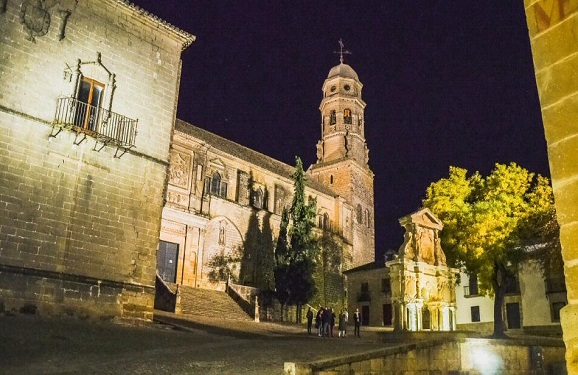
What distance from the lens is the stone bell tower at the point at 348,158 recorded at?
50656 mm

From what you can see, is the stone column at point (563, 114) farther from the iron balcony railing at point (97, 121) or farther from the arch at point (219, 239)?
the arch at point (219, 239)

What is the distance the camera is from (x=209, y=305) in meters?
28.1

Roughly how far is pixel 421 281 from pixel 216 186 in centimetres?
2191

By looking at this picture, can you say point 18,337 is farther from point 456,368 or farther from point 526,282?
point 526,282

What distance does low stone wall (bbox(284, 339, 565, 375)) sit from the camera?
10.7 m

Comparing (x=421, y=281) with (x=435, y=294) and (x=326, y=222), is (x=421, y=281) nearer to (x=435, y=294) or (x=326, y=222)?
(x=435, y=294)

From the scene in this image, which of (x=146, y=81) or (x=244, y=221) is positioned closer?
(x=146, y=81)

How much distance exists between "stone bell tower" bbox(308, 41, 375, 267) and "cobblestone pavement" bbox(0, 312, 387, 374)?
115 feet

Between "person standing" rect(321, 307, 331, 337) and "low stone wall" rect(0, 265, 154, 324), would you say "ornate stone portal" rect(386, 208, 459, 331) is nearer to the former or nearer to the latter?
"person standing" rect(321, 307, 331, 337)

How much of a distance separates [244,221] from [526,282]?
67.2ft

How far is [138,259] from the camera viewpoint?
1822cm

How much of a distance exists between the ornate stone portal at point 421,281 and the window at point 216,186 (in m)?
19.8

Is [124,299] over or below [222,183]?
below

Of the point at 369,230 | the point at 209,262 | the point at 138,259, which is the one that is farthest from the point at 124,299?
the point at 369,230
